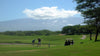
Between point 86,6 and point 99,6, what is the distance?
2.66 m

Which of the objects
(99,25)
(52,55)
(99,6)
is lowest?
(52,55)

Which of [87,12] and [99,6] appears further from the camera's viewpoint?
[87,12]

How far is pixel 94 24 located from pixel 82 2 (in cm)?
844

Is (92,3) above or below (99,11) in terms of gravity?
above

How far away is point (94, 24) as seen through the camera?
37062 millimetres

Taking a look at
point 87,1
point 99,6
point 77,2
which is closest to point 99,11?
point 99,6

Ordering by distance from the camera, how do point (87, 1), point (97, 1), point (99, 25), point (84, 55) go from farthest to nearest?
point (99, 25)
point (87, 1)
point (97, 1)
point (84, 55)

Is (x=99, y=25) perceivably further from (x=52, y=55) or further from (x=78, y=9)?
(x=52, y=55)

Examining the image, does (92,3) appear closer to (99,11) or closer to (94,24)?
(99,11)

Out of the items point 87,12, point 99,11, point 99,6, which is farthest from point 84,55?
point 87,12

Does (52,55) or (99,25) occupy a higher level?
(99,25)

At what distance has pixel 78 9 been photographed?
30.5m

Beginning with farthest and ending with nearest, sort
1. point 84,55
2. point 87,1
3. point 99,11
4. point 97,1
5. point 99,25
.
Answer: point 99,25, point 87,1, point 97,1, point 99,11, point 84,55

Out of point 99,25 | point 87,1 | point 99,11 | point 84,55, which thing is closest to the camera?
point 84,55
